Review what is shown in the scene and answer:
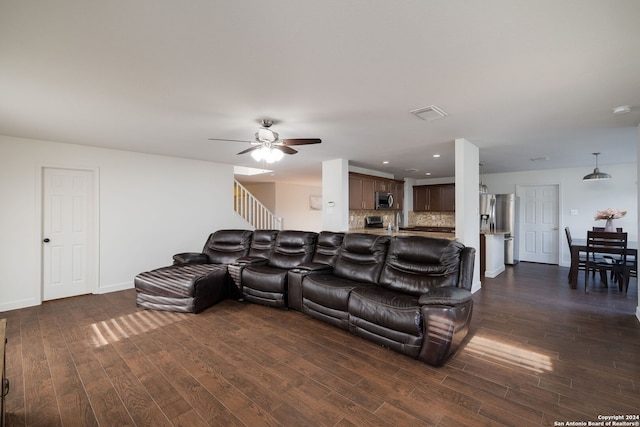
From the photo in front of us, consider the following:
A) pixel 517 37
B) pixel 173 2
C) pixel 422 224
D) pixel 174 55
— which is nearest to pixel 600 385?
pixel 517 37

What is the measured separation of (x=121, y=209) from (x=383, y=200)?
563cm

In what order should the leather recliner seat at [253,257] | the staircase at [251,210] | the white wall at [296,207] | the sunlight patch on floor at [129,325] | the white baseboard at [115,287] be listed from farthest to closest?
the white wall at [296,207] → the staircase at [251,210] → the white baseboard at [115,287] → the leather recliner seat at [253,257] → the sunlight patch on floor at [129,325]

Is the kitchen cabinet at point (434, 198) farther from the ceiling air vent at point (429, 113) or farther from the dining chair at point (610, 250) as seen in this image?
the ceiling air vent at point (429, 113)

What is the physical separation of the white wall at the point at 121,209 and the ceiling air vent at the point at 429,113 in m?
4.42

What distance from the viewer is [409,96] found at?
2543 millimetres

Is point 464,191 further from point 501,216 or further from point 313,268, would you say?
point 501,216

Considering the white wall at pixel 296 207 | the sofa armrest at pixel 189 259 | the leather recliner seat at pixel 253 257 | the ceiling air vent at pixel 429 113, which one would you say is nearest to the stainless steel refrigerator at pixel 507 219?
the ceiling air vent at pixel 429 113

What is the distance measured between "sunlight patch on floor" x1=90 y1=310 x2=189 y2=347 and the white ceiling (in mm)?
2354

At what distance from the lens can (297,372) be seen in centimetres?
226

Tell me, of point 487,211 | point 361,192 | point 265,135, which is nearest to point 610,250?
point 487,211

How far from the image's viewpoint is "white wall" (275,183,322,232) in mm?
9500

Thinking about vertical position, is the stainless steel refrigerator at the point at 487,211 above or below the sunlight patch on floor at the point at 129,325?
above

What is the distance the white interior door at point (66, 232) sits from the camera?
4137mm

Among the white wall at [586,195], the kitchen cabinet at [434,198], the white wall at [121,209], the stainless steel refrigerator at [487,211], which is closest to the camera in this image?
the white wall at [121,209]
